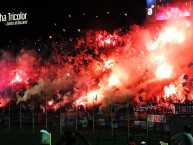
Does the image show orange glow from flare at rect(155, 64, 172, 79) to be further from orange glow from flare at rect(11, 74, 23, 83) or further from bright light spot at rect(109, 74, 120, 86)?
orange glow from flare at rect(11, 74, 23, 83)

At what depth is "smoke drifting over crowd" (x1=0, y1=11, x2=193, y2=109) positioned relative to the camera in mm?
52781

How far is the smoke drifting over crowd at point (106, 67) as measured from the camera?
5278 centimetres

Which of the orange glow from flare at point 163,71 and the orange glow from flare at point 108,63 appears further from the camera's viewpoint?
the orange glow from flare at point 108,63

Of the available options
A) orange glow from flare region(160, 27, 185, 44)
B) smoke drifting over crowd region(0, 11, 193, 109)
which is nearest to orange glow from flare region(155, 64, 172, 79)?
smoke drifting over crowd region(0, 11, 193, 109)

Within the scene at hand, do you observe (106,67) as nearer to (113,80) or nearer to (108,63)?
(108,63)

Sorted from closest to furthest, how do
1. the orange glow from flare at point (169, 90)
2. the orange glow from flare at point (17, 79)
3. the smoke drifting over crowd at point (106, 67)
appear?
1. the orange glow from flare at point (169, 90)
2. the smoke drifting over crowd at point (106, 67)
3. the orange glow from flare at point (17, 79)

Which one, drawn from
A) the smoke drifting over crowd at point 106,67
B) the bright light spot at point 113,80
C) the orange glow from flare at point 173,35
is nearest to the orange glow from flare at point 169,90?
the smoke drifting over crowd at point 106,67

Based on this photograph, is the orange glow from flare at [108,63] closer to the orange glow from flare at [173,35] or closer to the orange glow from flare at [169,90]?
the orange glow from flare at [173,35]

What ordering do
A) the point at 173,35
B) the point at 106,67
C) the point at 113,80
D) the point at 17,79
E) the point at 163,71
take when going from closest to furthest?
1. the point at 163,71
2. the point at 173,35
3. the point at 113,80
4. the point at 106,67
5. the point at 17,79

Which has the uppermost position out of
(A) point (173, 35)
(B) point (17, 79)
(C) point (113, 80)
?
(A) point (173, 35)

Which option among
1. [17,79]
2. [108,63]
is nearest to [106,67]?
[108,63]

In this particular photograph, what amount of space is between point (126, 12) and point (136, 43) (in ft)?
20.0

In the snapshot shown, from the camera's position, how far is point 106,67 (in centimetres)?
5934

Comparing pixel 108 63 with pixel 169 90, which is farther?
pixel 108 63
